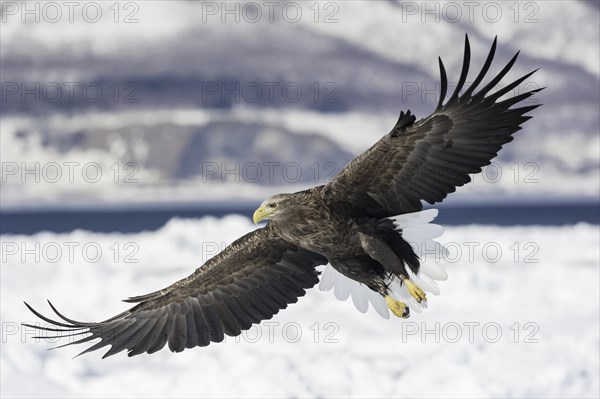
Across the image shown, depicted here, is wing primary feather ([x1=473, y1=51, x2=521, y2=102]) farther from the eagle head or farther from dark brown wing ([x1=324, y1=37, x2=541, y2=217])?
the eagle head

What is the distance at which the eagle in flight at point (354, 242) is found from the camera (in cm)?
684

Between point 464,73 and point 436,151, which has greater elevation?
point 464,73

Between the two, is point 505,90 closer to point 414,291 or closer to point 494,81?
point 494,81

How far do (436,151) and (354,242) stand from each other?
1.00 m

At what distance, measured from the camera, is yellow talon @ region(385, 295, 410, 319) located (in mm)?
7430

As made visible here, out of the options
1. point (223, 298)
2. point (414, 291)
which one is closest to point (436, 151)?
point (414, 291)

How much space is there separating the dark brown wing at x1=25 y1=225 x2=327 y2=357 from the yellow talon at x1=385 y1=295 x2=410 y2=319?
1257mm

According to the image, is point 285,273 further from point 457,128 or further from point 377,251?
point 457,128

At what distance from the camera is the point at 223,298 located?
873cm

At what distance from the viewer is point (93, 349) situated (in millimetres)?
8000

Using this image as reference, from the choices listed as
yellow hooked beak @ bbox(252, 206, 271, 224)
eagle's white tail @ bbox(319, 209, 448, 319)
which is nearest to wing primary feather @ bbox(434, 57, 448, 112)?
eagle's white tail @ bbox(319, 209, 448, 319)

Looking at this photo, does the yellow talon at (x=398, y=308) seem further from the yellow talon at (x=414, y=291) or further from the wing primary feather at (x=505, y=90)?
the wing primary feather at (x=505, y=90)

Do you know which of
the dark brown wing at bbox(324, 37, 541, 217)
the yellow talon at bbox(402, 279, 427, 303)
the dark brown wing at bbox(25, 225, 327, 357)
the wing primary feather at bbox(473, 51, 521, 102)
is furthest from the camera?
the dark brown wing at bbox(25, 225, 327, 357)

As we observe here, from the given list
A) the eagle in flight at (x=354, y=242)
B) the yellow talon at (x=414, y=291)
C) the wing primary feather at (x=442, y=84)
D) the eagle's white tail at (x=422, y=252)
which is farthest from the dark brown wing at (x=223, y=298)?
the wing primary feather at (x=442, y=84)
